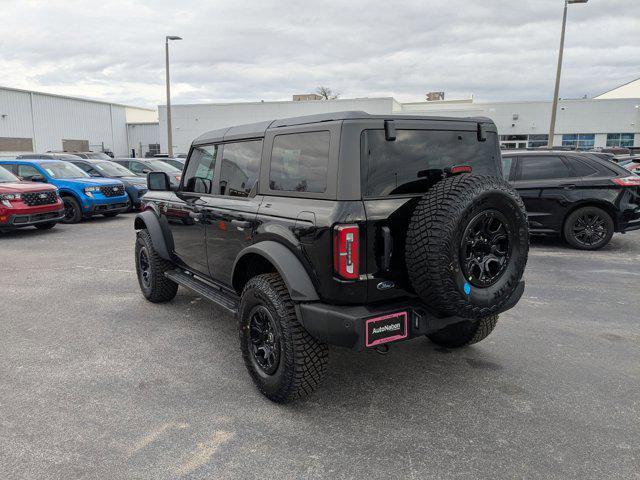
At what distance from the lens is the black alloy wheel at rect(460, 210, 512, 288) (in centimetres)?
289

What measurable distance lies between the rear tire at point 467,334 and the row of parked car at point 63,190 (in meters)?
4.88

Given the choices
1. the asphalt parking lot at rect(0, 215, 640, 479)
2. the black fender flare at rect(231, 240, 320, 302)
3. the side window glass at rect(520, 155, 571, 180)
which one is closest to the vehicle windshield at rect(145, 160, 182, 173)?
the side window glass at rect(520, 155, 571, 180)

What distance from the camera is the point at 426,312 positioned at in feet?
9.99

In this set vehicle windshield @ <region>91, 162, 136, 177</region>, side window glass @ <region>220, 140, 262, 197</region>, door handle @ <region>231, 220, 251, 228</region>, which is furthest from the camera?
vehicle windshield @ <region>91, 162, 136, 177</region>

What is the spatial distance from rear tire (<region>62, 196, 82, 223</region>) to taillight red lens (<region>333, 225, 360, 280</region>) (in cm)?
1103

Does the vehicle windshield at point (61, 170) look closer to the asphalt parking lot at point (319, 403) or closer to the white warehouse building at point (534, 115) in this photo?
the asphalt parking lot at point (319, 403)

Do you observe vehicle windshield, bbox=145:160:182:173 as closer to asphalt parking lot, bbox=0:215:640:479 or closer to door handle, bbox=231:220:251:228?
asphalt parking lot, bbox=0:215:640:479

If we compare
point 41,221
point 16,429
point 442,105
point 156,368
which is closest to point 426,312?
point 156,368

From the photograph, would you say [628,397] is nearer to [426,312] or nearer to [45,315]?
[426,312]

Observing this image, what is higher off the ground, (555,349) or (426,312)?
(426,312)

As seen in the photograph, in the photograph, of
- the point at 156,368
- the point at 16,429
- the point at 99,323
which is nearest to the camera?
the point at 16,429

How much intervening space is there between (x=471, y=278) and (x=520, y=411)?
1.02m

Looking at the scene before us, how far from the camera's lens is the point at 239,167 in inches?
157

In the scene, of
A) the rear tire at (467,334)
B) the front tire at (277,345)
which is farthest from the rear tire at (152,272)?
the rear tire at (467,334)
